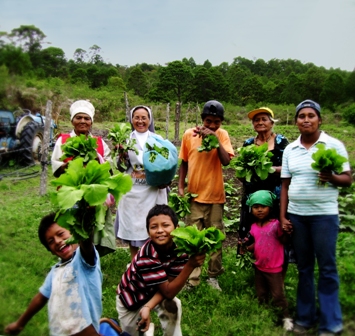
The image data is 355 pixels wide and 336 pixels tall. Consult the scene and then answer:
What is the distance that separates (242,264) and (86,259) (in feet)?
5.19

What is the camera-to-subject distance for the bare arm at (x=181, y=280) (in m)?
1.88

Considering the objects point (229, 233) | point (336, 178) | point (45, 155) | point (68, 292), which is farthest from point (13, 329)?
point (45, 155)

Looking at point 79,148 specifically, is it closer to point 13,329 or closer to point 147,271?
point 147,271

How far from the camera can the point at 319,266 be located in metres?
2.43

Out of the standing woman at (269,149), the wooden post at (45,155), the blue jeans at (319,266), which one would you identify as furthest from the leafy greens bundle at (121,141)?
the wooden post at (45,155)

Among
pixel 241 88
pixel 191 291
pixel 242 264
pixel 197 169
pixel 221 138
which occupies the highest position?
pixel 241 88

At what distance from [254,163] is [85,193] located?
1.62m

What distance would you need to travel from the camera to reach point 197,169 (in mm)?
3148

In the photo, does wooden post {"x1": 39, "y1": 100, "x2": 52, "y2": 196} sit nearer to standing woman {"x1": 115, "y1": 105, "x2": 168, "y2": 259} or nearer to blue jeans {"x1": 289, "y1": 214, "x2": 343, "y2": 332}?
standing woman {"x1": 115, "y1": 105, "x2": 168, "y2": 259}

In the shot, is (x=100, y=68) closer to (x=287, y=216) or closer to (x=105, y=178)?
(x=105, y=178)

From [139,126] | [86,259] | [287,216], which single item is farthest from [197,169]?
[86,259]

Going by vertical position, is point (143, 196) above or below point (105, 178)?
below

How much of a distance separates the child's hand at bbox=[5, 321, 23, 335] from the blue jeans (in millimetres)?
1839

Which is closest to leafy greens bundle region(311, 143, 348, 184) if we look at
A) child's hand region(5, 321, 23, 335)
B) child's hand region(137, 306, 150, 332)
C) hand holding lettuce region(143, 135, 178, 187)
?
hand holding lettuce region(143, 135, 178, 187)
